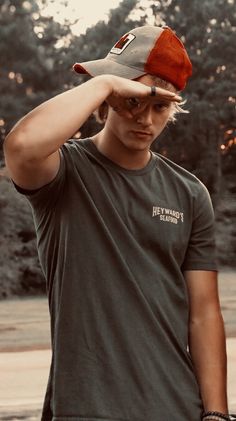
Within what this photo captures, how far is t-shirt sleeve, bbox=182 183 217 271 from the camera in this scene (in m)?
1.13

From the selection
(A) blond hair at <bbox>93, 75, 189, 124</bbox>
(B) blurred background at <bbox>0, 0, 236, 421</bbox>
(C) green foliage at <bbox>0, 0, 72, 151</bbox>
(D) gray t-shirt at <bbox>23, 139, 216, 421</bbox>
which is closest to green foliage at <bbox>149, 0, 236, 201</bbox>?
(B) blurred background at <bbox>0, 0, 236, 421</bbox>

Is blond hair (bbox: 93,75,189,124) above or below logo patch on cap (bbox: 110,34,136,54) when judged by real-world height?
below

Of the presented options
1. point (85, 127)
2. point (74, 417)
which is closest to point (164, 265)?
point (74, 417)

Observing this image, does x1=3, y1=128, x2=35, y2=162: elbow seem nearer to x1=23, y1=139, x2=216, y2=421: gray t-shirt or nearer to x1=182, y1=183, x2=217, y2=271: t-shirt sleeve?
x1=23, y1=139, x2=216, y2=421: gray t-shirt

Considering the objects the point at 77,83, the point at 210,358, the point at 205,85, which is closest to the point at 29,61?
the point at 77,83

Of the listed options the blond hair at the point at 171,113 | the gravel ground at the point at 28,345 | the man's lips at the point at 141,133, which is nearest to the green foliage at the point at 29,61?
the gravel ground at the point at 28,345

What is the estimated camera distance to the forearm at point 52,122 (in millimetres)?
979

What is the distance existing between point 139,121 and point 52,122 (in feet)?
0.41

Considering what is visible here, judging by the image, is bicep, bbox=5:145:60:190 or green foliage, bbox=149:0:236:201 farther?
green foliage, bbox=149:0:236:201

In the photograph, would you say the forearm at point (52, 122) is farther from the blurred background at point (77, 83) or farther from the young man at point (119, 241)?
the blurred background at point (77, 83)

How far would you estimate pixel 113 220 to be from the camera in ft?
3.41

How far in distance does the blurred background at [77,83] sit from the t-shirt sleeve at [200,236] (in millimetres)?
3338

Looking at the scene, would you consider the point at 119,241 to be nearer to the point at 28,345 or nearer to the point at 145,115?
the point at 145,115

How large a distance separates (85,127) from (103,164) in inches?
102
